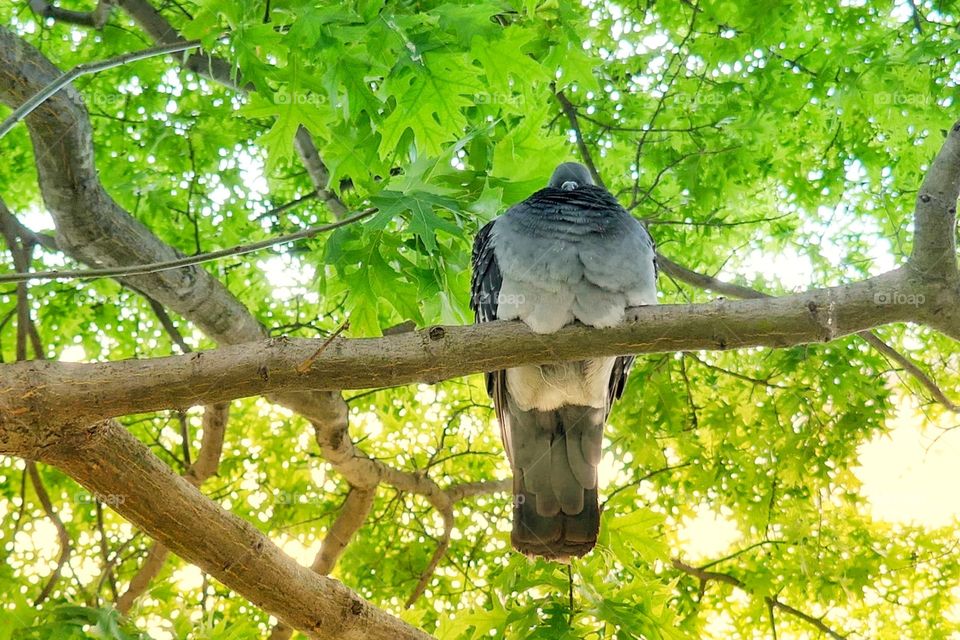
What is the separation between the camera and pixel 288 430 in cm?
546

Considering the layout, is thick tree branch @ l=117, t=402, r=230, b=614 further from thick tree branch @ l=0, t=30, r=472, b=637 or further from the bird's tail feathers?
the bird's tail feathers

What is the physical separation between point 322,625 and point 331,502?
2798 mm

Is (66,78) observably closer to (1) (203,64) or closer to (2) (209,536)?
(2) (209,536)

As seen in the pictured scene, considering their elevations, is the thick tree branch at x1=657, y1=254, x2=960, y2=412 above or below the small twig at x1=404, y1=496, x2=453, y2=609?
above

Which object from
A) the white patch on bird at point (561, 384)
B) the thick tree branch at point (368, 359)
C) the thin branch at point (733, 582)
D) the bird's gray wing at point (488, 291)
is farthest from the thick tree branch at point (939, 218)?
the thin branch at point (733, 582)

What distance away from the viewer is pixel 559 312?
2.85 m

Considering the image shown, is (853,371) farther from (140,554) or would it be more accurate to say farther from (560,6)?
(140,554)

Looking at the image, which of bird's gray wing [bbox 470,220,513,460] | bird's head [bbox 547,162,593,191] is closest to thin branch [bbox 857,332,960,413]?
bird's head [bbox 547,162,593,191]

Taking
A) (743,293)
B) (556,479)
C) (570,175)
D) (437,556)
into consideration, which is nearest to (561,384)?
(556,479)

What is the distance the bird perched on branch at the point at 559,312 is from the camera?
2.93 metres

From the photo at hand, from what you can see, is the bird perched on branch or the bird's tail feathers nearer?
the bird perched on branch

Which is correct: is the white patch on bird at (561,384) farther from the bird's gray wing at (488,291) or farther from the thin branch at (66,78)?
the thin branch at (66,78)

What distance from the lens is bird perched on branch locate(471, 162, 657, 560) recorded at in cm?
293

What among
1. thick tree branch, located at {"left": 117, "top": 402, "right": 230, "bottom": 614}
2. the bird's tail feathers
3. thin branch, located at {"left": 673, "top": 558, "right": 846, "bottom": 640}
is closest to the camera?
the bird's tail feathers
